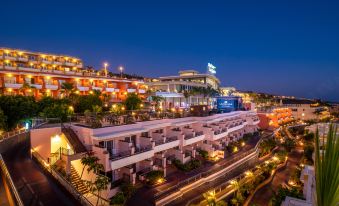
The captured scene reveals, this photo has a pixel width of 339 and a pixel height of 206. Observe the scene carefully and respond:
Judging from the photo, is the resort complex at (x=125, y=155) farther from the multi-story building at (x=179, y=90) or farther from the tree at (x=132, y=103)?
the multi-story building at (x=179, y=90)

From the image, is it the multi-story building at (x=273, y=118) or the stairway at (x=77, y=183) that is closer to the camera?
the stairway at (x=77, y=183)

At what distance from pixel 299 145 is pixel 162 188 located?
148 feet

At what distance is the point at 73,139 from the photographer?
22094mm

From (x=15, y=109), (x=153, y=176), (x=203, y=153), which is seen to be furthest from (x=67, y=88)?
(x=203, y=153)

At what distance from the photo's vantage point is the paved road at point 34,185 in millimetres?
14477

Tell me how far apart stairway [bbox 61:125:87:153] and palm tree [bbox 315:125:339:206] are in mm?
20989

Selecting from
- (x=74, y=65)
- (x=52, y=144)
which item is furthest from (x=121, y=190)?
(x=74, y=65)

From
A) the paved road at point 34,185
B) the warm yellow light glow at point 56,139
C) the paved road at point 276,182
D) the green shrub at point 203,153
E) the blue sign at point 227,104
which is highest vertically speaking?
the blue sign at point 227,104

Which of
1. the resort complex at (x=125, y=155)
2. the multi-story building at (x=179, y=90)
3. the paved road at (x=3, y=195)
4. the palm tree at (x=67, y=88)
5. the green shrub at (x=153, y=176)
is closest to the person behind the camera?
the paved road at (x=3, y=195)

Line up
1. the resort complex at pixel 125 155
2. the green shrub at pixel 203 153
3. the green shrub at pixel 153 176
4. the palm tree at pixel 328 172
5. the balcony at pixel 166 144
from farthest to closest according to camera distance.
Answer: the green shrub at pixel 203 153 < the balcony at pixel 166 144 < the green shrub at pixel 153 176 < the resort complex at pixel 125 155 < the palm tree at pixel 328 172

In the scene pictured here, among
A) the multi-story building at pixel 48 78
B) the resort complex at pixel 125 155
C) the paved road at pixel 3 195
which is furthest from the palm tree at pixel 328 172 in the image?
the multi-story building at pixel 48 78

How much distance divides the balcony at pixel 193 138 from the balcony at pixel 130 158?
761 cm

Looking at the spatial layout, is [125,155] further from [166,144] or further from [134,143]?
[166,144]

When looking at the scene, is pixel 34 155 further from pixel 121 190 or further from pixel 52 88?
pixel 52 88
